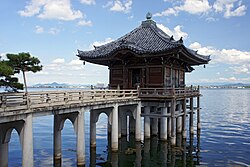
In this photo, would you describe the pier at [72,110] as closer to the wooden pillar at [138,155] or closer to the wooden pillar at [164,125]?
the wooden pillar at [164,125]

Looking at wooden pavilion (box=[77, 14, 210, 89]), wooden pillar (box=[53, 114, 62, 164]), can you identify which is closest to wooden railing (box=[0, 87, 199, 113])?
wooden pillar (box=[53, 114, 62, 164])

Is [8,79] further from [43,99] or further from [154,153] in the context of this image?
[154,153]

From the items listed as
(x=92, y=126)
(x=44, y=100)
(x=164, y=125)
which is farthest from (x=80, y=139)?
(x=164, y=125)

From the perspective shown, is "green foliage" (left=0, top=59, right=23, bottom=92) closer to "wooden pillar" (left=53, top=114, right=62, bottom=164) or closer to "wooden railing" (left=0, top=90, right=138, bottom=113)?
"wooden railing" (left=0, top=90, right=138, bottom=113)

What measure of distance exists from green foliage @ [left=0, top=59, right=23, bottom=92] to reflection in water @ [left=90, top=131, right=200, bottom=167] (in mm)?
8825

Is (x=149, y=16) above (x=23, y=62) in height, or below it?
above

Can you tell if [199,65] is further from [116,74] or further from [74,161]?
[74,161]

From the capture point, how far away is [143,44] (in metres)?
27.0

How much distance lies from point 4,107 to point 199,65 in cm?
2638

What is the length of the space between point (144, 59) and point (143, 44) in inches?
81.8

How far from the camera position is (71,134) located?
32188 millimetres

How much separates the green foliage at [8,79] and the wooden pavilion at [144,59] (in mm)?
12916

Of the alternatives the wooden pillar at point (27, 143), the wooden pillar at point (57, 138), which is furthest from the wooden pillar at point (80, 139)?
the wooden pillar at point (27, 143)

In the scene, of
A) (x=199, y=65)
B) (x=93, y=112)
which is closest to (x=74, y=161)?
(x=93, y=112)
